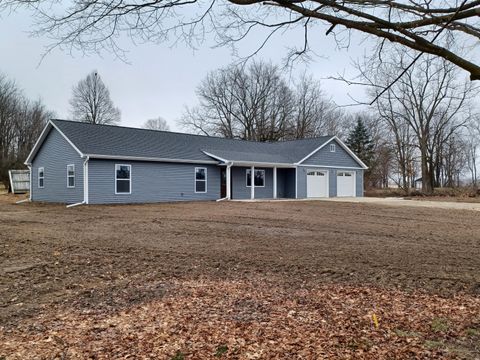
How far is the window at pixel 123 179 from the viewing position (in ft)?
62.4

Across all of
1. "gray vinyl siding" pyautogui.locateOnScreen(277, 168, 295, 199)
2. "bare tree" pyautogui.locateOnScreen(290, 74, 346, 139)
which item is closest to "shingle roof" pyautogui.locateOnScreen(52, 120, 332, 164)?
"gray vinyl siding" pyautogui.locateOnScreen(277, 168, 295, 199)

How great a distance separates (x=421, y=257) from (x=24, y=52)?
22.1ft

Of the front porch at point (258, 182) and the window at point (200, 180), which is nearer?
the window at point (200, 180)

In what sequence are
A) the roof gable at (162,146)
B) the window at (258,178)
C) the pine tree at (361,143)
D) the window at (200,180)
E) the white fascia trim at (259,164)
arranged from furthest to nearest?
the pine tree at (361,143) → the window at (258,178) → the white fascia trim at (259,164) → the window at (200,180) → the roof gable at (162,146)

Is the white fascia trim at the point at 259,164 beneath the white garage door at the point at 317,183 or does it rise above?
above

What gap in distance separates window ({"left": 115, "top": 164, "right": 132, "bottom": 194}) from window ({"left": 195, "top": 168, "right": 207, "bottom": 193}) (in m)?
4.04

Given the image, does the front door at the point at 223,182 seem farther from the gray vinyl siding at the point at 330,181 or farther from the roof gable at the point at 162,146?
the gray vinyl siding at the point at 330,181

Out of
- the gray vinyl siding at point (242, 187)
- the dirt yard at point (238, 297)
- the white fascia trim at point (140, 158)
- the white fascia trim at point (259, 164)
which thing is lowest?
the dirt yard at point (238, 297)

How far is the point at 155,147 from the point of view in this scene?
2122cm

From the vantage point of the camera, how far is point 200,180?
22.3 m

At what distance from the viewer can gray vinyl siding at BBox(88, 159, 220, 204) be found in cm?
1834

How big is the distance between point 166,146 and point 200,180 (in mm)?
2705

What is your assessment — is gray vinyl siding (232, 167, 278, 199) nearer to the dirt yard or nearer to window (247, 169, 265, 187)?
window (247, 169, 265, 187)

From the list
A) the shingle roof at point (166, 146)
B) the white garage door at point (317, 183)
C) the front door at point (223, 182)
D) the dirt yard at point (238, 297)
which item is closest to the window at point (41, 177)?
the shingle roof at point (166, 146)
